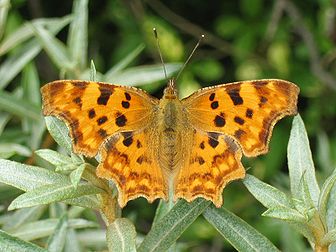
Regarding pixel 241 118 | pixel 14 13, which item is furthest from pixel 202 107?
pixel 14 13

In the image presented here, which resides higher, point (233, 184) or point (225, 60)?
point (225, 60)

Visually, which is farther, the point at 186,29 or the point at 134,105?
the point at 186,29

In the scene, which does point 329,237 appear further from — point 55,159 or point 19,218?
point 19,218

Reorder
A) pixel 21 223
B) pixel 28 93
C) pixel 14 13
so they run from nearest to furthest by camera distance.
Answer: pixel 21 223
pixel 28 93
pixel 14 13

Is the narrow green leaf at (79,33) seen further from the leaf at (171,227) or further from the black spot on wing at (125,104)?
the leaf at (171,227)

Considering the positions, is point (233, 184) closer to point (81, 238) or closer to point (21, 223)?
point (81, 238)

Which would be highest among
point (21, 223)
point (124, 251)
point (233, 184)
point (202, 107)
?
point (202, 107)
